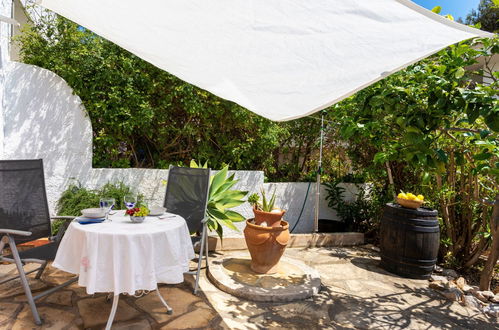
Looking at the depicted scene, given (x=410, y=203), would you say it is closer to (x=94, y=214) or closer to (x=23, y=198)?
(x=94, y=214)

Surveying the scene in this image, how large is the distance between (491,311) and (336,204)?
292 centimetres

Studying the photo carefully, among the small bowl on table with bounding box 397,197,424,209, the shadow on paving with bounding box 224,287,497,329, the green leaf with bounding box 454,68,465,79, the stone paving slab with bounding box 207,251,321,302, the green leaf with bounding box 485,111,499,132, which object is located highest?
the green leaf with bounding box 454,68,465,79

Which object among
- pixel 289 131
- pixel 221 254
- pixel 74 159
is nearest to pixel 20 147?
pixel 74 159

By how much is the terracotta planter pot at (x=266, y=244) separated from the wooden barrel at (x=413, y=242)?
1.47m

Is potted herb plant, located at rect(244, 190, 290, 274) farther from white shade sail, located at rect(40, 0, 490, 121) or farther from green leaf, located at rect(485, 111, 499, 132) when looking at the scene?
green leaf, located at rect(485, 111, 499, 132)

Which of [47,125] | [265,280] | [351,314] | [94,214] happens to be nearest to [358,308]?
[351,314]

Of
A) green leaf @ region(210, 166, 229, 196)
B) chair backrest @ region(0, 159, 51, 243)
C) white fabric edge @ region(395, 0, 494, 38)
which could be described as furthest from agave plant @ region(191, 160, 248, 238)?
white fabric edge @ region(395, 0, 494, 38)

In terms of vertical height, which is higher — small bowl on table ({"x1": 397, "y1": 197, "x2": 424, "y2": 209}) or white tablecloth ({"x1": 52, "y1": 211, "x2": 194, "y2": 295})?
small bowl on table ({"x1": 397, "y1": 197, "x2": 424, "y2": 209})

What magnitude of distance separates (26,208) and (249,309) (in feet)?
7.25

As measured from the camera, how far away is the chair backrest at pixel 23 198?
282cm

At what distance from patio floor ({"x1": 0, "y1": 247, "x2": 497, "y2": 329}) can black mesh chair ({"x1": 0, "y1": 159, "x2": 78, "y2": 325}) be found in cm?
21

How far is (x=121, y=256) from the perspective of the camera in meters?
2.22

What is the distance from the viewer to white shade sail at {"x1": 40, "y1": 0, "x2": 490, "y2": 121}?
144 centimetres

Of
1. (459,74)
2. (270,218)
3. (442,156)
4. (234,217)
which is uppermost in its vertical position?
(459,74)
